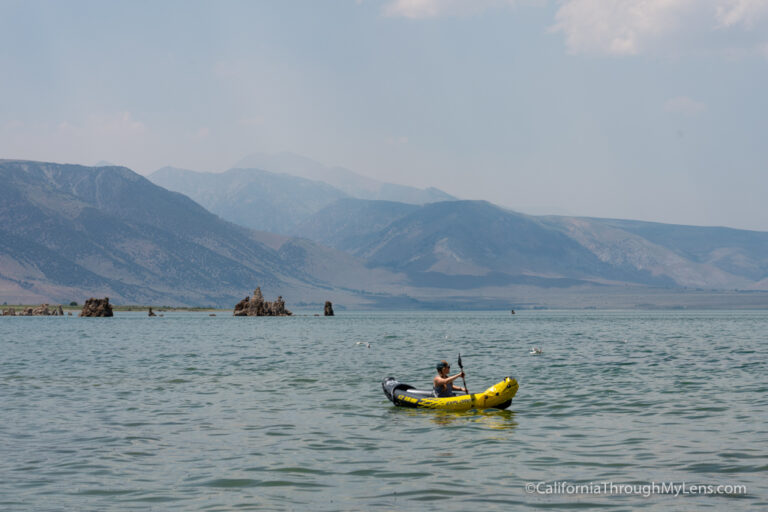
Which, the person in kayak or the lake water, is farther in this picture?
the person in kayak

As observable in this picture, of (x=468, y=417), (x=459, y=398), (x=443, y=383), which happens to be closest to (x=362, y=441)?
(x=468, y=417)

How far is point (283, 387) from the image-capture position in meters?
46.2

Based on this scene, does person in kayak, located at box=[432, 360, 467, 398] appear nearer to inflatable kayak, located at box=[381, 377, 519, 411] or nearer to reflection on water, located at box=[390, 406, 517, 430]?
inflatable kayak, located at box=[381, 377, 519, 411]

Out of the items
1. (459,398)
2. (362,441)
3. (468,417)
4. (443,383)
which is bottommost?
(362,441)

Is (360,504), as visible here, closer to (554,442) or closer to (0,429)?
(554,442)

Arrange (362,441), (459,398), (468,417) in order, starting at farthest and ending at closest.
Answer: (459,398)
(468,417)
(362,441)

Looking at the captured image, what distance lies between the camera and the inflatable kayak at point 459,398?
113 ft

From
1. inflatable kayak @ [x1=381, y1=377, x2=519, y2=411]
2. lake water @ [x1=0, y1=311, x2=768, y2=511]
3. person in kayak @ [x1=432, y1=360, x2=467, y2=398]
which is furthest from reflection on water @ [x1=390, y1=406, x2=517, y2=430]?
person in kayak @ [x1=432, y1=360, x2=467, y2=398]

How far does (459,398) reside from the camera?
115ft

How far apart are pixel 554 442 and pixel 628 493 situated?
7.09m

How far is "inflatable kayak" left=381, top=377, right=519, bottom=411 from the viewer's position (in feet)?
113

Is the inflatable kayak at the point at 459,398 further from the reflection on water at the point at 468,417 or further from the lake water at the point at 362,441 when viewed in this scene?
the lake water at the point at 362,441

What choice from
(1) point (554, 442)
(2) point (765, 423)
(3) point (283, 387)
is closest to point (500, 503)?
(1) point (554, 442)

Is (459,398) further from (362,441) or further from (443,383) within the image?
(362,441)
